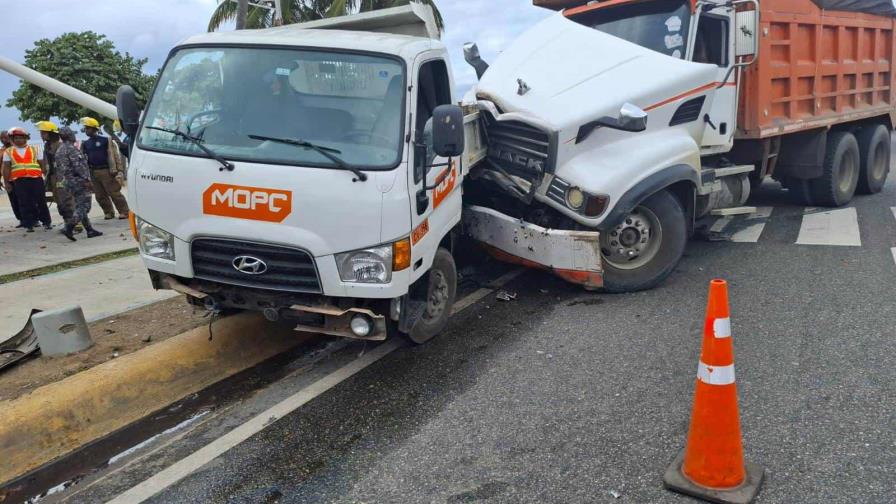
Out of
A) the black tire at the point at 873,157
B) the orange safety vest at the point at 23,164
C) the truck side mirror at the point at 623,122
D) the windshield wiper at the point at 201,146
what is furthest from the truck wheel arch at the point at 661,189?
the orange safety vest at the point at 23,164

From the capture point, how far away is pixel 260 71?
172 inches

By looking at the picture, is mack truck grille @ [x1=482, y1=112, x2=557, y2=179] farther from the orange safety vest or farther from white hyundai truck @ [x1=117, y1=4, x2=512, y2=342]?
the orange safety vest

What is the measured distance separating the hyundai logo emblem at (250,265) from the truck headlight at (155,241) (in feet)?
1.56

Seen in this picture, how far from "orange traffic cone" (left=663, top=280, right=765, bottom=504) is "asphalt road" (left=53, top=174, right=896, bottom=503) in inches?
4.7

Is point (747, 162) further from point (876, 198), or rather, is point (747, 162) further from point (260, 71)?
point (260, 71)

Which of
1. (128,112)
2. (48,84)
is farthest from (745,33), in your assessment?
(48,84)

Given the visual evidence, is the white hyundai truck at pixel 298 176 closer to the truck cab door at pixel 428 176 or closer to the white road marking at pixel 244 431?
the truck cab door at pixel 428 176

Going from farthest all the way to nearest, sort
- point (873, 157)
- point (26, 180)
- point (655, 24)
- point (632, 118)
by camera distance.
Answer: point (26, 180)
point (873, 157)
point (655, 24)
point (632, 118)

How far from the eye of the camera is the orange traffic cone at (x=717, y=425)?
2855 millimetres

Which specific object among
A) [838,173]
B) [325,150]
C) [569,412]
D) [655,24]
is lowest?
[569,412]

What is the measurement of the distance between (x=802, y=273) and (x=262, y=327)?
15.5 feet

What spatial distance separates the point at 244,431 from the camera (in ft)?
12.2

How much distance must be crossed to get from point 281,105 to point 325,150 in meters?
0.49

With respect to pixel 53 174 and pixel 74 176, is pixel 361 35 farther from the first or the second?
pixel 53 174
